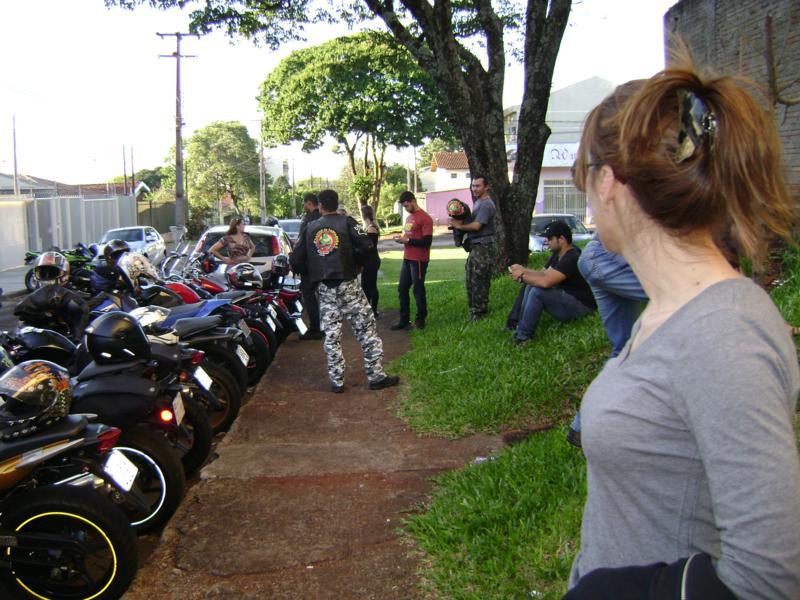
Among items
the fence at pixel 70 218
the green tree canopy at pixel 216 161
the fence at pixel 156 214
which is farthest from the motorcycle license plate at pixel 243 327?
the green tree canopy at pixel 216 161

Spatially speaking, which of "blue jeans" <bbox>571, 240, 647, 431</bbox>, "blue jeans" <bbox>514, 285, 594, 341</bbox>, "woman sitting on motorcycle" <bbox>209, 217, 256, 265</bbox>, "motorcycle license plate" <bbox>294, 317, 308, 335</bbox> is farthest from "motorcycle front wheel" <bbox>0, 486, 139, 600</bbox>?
"woman sitting on motorcycle" <bbox>209, 217, 256, 265</bbox>

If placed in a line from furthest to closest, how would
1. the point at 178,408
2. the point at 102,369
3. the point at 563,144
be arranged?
the point at 563,144, the point at 178,408, the point at 102,369

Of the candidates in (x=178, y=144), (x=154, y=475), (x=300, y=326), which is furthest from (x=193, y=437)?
(x=178, y=144)

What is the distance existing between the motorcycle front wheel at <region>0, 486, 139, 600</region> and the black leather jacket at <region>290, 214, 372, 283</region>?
12.4 feet

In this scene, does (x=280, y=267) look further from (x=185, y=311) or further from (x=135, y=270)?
(x=185, y=311)

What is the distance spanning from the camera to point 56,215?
28.0m

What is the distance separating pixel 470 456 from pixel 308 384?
9.46 ft

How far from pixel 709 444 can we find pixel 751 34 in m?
11.9

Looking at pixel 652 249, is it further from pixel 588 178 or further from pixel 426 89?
pixel 426 89

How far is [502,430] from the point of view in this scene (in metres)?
5.50

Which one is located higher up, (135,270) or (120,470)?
(135,270)

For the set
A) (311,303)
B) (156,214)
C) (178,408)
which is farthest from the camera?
(156,214)

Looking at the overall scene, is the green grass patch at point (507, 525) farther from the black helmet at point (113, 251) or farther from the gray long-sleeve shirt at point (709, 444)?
the black helmet at point (113, 251)

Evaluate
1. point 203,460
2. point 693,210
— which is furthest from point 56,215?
point 693,210
